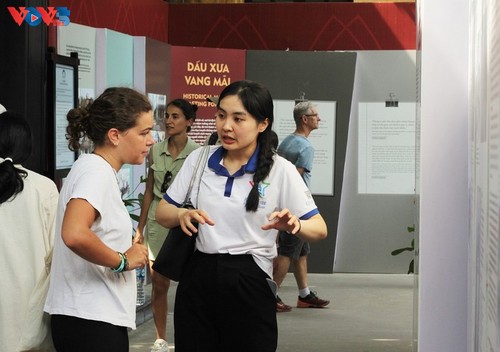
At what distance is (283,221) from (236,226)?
205mm

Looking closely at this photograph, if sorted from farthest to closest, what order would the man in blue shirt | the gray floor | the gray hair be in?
the gray hair < the man in blue shirt < the gray floor

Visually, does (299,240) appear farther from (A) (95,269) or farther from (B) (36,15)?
(A) (95,269)

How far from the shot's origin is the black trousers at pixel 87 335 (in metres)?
2.99

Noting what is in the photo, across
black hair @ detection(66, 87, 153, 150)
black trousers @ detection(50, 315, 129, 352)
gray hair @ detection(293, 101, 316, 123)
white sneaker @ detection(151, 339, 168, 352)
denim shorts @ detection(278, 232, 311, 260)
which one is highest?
gray hair @ detection(293, 101, 316, 123)

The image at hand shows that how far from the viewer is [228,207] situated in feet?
11.4

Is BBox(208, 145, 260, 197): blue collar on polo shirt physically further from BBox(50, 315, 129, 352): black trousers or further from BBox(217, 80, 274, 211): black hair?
BBox(50, 315, 129, 352): black trousers

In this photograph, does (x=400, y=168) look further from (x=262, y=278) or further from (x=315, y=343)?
(x=262, y=278)

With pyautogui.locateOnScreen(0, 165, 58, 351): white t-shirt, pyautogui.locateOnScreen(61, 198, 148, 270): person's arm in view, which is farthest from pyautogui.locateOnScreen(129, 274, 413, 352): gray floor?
pyautogui.locateOnScreen(61, 198, 148, 270): person's arm

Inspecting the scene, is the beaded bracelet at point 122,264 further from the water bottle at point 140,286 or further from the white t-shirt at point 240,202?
the water bottle at point 140,286

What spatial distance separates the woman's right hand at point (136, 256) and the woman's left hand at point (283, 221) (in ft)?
1.51

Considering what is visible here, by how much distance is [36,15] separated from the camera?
6.56m

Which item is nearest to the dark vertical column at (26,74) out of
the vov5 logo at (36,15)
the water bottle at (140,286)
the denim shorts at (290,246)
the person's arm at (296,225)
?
the vov5 logo at (36,15)

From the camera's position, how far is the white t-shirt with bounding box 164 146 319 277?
11.4 feet

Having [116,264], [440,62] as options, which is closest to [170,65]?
[116,264]
